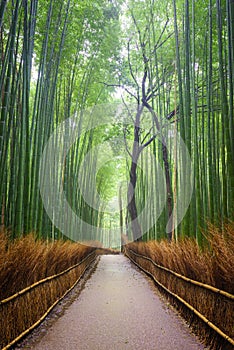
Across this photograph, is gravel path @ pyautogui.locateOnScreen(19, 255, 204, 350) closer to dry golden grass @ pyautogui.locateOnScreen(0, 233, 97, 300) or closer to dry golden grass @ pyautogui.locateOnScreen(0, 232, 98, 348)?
dry golden grass @ pyautogui.locateOnScreen(0, 232, 98, 348)

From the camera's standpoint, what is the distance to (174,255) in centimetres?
393

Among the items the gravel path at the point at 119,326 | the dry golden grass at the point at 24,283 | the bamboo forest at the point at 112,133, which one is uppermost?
the bamboo forest at the point at 112,133

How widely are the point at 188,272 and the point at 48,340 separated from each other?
50.9 inches

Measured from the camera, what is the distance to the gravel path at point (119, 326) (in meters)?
2.45

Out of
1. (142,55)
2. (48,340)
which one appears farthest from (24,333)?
(142,55)

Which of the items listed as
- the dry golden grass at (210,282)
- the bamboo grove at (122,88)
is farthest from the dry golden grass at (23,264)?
the dry golden grass at (210,282)

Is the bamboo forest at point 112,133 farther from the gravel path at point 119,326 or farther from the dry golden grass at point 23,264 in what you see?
the gravel path at point 119,326

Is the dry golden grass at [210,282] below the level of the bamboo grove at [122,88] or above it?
below

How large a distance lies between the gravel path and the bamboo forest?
116 mm

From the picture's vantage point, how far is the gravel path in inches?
96.4

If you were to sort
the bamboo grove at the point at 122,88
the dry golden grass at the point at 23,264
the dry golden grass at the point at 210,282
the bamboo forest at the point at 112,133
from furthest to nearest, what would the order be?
the bamboo grove at the point at 122,88
the bamboo forest at the point at 112,133
the dry golden grass at the point at 23,264
the dry golden grass at the point at 210,282

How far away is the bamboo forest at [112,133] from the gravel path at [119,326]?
0.38 feet

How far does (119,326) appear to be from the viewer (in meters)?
2.94

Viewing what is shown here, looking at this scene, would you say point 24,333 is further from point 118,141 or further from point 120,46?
point 118,141
